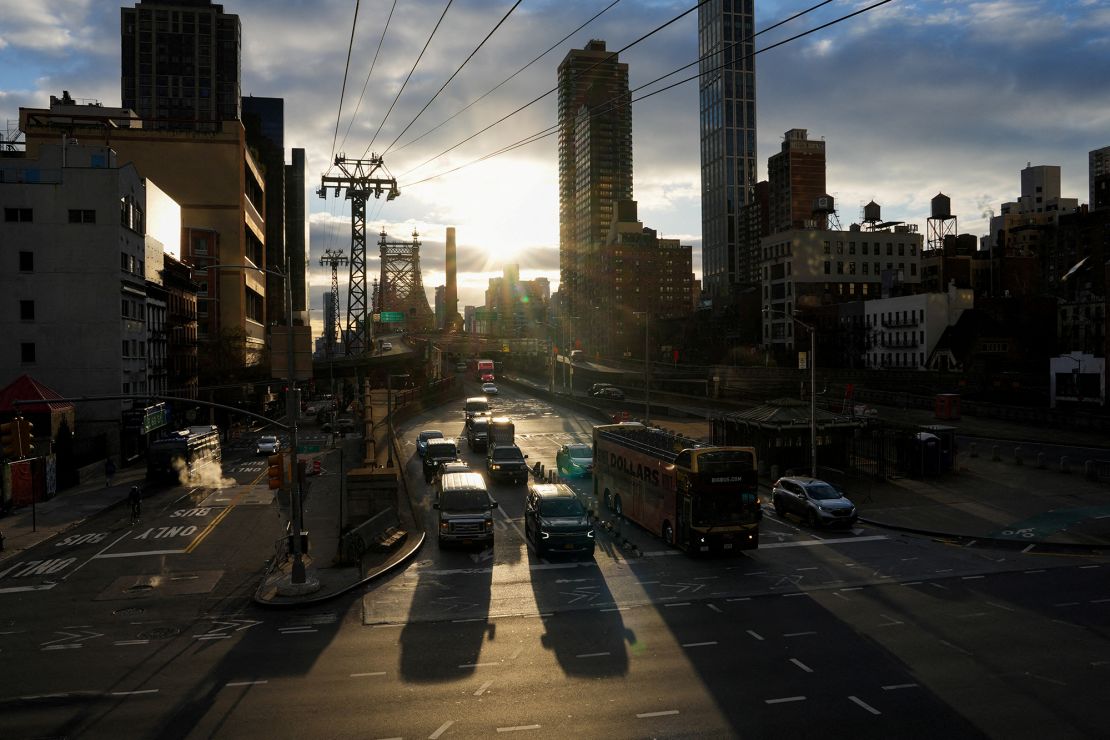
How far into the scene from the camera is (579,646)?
1659cm

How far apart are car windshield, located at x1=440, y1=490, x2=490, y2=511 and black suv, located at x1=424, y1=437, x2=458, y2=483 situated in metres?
15.9

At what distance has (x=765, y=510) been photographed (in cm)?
3331

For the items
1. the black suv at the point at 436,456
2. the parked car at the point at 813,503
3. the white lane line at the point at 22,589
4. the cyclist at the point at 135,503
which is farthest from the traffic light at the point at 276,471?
the black suv at the point at 436,456

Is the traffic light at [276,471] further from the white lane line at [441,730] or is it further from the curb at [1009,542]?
the curb at [1009,542]

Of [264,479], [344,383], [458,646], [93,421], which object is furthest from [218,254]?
[458,646]

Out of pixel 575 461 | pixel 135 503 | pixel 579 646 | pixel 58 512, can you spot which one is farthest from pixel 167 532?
pixel 579 646

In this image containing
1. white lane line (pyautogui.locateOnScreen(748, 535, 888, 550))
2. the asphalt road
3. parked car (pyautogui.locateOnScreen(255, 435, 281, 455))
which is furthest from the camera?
parked car (pyautogui.locateOnScreen(255, 435, 281, 455))

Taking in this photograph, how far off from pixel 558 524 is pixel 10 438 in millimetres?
17230

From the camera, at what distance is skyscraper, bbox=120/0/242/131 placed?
166375mm

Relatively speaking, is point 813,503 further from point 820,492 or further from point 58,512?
point 58,512

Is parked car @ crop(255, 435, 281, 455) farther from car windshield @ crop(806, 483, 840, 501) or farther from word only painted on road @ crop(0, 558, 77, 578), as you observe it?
car windshield @ crop(806, 483, 840, 501)

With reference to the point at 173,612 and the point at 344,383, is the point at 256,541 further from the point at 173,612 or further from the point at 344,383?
the point at 344,383

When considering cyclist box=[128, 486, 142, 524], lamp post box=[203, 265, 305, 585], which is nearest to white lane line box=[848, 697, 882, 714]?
lamp post box=[203, 265, 305, 585]

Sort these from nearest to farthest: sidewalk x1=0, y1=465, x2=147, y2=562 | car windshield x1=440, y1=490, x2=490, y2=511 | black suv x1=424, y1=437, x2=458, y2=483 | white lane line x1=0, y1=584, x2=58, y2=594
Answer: white lane line x1=0, y1=584, x2=58, y2=594 < car windshield x1=440, y1=490, x2=490, y2=511 < sidewalk x1=0, y1=465, x2=147, y2=562 < black suv x1=424, y1=437, x2=458, y2=483
